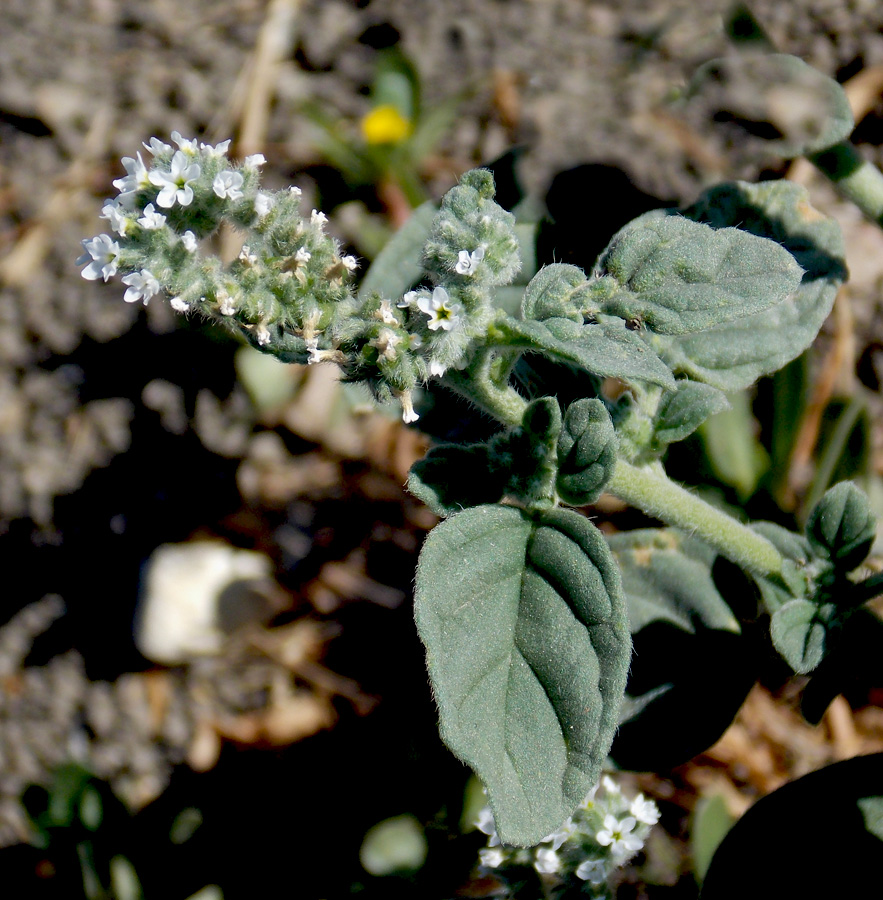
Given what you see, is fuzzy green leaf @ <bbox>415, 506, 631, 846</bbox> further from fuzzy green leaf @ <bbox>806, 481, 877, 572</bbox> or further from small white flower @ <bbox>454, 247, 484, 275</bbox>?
fuzzy green leaf @ <bbox>806, 481, 877, 572</bbox>

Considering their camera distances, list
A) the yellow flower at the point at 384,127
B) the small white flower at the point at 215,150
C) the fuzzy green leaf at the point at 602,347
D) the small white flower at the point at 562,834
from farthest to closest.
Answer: the yellow flower at the point at 384,127, the small white flower at the point at 562,834, the small white flower at the point at 215,150, the fuzzy green leaf at the point at 602,347

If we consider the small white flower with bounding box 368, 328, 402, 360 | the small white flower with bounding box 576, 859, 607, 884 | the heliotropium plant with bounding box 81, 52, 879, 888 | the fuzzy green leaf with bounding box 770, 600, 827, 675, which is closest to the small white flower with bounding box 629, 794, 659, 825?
the small white flower with bounding box 576, 859, 607, 884

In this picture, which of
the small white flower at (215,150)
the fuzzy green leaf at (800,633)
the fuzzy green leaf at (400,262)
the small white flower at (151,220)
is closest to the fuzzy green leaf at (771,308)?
the fuzzy green leaf at (800,633)

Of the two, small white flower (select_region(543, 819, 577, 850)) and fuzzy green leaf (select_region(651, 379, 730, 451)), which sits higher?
fuzzy green leaf (select_region(651, 379, 730, 451))

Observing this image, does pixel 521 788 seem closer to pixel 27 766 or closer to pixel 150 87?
pixel 27 766

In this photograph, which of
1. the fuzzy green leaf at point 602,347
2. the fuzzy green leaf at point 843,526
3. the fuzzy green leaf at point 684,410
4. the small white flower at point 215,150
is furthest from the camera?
the fuzzy green leaf at point 843,526

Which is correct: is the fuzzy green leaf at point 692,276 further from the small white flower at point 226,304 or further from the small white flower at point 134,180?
the small white flower at point 134,180
